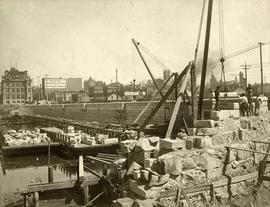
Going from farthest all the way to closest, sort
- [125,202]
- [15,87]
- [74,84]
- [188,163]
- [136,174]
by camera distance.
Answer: [74,84]
[15,87]
[188,163]
[136,174]
[125,202]

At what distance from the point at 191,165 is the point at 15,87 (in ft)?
329

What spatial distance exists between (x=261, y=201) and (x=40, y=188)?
24.6ft

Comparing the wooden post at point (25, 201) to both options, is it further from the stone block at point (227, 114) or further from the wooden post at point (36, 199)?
the stone block at point (227, 114)

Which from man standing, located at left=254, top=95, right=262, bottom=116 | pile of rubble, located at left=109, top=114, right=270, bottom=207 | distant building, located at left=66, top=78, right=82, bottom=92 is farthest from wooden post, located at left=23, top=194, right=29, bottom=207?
distant building, located at left=66, top=78, right=82, bottom=92

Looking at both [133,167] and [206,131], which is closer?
[133,167]

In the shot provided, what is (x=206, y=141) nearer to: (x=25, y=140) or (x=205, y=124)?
(x=205, y=124)

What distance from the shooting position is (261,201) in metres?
A: 8.57

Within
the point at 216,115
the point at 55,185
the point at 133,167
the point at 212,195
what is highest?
the point at 216,115

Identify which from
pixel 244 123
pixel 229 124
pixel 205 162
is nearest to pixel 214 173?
pixel 205 162

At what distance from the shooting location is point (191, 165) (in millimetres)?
8250

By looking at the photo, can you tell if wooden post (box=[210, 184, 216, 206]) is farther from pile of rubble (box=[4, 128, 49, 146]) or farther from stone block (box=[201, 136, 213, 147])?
pile of rubble (box=[4, 128, 49, 146])

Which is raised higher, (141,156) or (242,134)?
(242,134)

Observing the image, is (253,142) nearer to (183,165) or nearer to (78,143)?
(183,165)

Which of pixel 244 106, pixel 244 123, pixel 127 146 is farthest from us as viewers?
pixel 244 106
